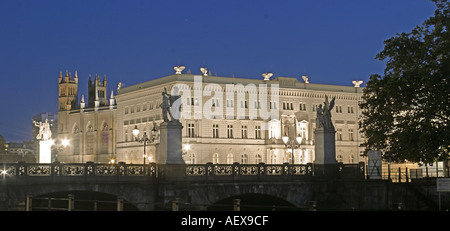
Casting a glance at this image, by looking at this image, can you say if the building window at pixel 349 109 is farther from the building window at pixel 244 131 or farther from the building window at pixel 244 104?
the building window at pixel 244 131

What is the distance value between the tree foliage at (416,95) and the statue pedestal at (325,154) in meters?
3.31

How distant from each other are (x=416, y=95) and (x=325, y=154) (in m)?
6.16

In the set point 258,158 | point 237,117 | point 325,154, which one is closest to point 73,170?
point 325,154

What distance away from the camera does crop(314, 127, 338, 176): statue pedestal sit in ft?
153

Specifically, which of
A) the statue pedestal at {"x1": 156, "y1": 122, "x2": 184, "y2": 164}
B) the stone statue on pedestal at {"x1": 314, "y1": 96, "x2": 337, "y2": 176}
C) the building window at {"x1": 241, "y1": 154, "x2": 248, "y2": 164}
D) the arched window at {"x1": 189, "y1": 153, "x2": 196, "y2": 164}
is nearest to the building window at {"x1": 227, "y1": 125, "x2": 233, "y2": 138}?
the building window at {"x1": 241, "y1": 154, "x2": 248, "y2": 164}

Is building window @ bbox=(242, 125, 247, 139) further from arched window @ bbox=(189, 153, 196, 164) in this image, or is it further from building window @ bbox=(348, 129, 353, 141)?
building window @ bbox=(348, 129, 353, 141)

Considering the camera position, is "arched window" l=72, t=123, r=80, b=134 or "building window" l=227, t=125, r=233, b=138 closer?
"building window" l=227, t=125, r=233, b=138

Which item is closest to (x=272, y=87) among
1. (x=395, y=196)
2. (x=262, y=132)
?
(x=262, y=132)

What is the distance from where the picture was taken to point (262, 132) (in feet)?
395

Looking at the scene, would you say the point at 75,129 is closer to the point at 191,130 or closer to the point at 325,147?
the point at 191,130

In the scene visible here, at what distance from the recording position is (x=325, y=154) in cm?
4681

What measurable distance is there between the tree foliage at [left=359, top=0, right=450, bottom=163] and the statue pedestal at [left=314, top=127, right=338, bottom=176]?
130 inches
